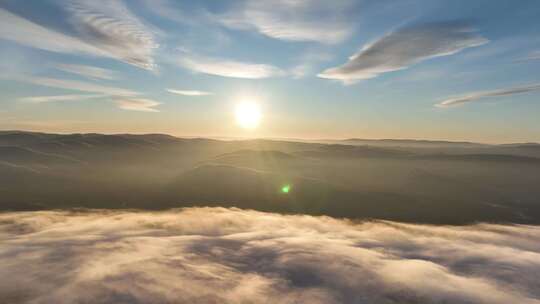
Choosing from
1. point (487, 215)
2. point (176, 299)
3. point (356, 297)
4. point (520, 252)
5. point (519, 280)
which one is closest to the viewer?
point (176, 299)

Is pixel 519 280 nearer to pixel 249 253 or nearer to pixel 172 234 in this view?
pixel 249 253

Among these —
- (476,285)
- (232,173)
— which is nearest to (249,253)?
(476,285)

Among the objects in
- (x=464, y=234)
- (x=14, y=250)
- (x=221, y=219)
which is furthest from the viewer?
(x=221, y=219)

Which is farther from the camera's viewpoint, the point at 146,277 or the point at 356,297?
the point at 146,277

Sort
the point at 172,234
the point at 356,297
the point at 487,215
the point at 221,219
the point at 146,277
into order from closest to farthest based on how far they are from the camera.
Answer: the point at 356,297
the point at 146,277
the point at 172,234
the point at 221,219
the point at 487,215

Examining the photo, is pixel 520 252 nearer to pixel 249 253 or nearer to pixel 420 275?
pixel 420 275

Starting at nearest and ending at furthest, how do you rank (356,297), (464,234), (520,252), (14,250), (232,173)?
1. (356,297)
2. (14,250)
3. (520,252)
4. (464,234)
5. (232,173)

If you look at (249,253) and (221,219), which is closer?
(249,253)

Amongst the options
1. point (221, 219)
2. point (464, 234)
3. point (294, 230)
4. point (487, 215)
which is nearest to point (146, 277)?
point (294, 230)
